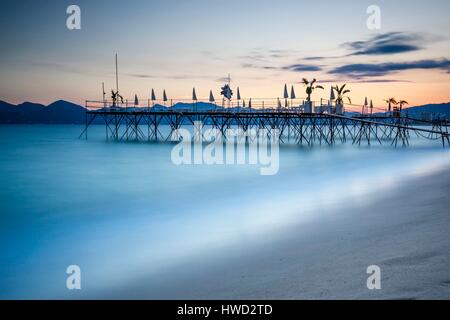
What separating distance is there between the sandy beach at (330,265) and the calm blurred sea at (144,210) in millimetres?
658

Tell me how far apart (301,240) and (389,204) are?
11.7 ft

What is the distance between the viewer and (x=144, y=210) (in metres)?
11.2

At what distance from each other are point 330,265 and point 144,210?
6.80 metres

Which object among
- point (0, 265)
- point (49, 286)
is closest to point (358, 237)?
point (49, 286)

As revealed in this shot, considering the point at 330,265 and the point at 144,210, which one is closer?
the point at 330,265

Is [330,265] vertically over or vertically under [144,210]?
over

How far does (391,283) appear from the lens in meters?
4.55

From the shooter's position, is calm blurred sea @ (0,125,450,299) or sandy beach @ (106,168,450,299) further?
calm blurred sea @ (0,125,450,299)

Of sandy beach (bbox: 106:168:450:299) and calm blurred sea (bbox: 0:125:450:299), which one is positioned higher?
sandy beach (bbox: 106:168:450:299)

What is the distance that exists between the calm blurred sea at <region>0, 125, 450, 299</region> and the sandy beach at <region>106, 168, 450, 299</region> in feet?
2.16

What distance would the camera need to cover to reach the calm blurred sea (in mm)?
6809

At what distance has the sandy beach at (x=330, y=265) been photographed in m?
4.57
